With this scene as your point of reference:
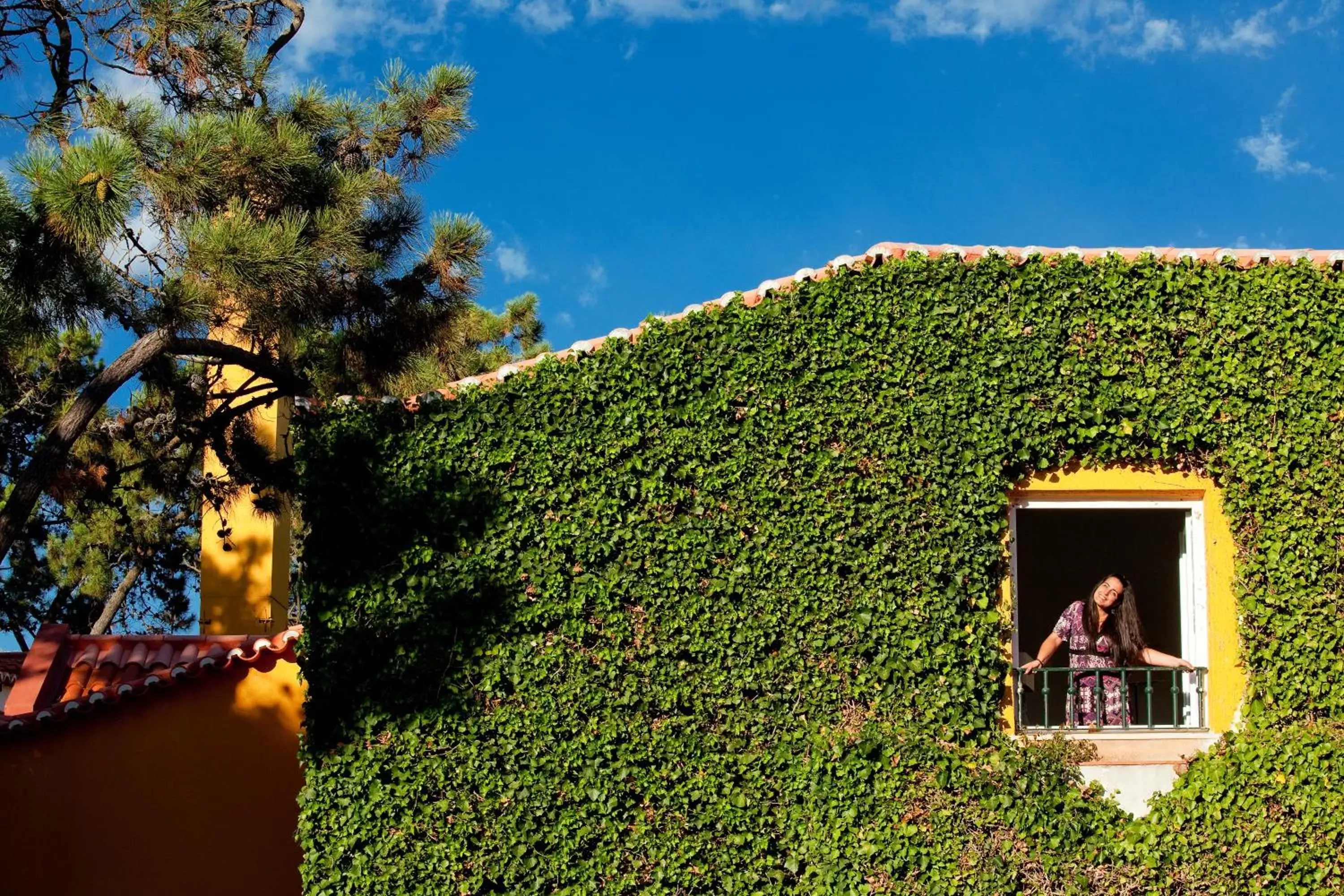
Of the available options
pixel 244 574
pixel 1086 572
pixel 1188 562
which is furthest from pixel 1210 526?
pixel 244 574

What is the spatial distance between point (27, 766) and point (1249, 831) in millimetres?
8879

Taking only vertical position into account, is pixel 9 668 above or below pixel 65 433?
below

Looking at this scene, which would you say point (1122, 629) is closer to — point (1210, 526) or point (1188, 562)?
point (1188, 562)

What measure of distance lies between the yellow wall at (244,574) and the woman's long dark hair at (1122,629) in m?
8.56

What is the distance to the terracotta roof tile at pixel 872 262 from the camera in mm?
7809

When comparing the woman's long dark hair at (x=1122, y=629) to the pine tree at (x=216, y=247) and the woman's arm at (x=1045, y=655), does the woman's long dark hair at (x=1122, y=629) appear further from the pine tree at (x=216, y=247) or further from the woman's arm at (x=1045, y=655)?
the pine tree at (x=216, y=247)

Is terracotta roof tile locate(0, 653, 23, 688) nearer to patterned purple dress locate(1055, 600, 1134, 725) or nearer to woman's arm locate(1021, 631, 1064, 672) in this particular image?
woman's arm locate(1021, 631, 1064, 672)

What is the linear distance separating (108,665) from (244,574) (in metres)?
2.55

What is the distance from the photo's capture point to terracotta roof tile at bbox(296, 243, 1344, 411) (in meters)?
7.81

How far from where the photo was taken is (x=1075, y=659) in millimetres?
8016

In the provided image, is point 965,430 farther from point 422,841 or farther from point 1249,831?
point 422,841

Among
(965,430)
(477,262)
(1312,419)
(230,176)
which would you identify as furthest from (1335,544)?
(230,176)

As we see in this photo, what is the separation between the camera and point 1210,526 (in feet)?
25.5

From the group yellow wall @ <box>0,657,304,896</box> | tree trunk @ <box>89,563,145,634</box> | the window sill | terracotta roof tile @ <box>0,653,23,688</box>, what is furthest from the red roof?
tree trunk @ <box>89,563,145,634</box>
